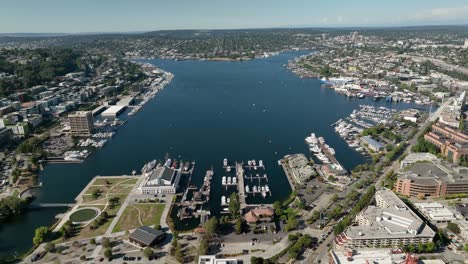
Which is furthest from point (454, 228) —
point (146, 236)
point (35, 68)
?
point (35, 68)

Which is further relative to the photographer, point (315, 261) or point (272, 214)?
point (272, 214)

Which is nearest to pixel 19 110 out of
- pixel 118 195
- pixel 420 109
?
pixel 118 195

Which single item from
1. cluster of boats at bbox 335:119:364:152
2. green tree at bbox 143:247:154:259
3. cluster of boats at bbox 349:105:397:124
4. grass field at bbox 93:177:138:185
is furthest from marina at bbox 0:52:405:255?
green tree at bbox 143:247:154:259

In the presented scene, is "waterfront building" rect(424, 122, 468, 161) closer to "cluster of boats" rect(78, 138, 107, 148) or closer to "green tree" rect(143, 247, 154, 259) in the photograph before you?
"green tree" rect(143, 247, 154, 259)

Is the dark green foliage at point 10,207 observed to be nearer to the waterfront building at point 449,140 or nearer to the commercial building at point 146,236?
the commercial building at point 146,236

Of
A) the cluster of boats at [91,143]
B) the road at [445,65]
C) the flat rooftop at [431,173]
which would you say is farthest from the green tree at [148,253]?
the road at [445,65]

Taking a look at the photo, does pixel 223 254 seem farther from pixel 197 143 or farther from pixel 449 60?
pixel 449 60

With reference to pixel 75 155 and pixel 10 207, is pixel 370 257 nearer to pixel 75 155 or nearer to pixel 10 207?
pixel 10 207
